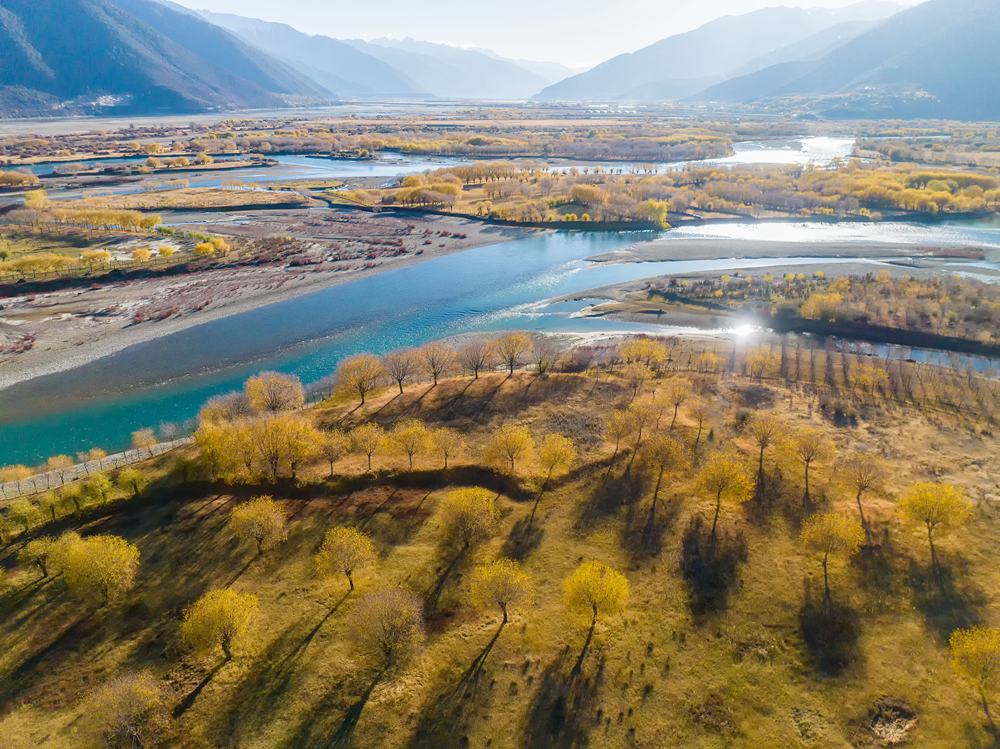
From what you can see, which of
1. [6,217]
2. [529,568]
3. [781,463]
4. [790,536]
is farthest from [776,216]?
[6,217]

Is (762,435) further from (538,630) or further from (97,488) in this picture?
(97,488)

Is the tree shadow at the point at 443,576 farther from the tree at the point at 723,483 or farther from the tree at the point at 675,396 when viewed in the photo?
the tree at the point at 675,396

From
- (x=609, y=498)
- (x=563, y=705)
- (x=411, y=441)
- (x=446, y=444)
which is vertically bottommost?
(x=563, y=705)

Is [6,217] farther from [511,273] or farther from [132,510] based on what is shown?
[132,510]

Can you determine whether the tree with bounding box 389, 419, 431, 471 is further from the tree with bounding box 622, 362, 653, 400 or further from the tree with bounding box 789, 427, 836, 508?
the tree with bounding box 789, 427, 836, 508

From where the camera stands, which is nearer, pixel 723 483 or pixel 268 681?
pixel 268 681

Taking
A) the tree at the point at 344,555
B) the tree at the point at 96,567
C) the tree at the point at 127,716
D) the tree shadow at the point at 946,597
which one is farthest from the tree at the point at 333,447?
the tree shadow at the point at 946,597

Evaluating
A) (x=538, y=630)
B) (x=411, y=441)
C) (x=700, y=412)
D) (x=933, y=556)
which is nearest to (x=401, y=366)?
(x=411, y=441)

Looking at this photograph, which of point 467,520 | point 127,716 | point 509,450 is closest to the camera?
point 127,716
